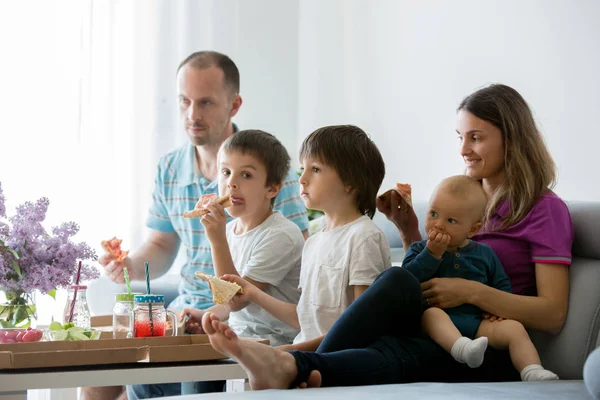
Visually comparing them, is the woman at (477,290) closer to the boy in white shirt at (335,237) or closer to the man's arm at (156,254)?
the boy in white shirt at (335,237)

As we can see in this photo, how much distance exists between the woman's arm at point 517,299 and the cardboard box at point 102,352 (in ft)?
1.96

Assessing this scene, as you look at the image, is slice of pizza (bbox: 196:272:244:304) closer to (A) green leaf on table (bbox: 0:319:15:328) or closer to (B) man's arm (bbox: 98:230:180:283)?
(A) green leaf on table (bbox: 0:319:15:328)

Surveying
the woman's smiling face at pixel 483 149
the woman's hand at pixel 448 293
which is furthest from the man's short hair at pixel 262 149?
the woman's hand at pixel 448 293

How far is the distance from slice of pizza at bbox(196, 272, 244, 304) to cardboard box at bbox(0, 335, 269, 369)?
0.25 meters

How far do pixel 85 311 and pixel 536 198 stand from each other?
1177mm

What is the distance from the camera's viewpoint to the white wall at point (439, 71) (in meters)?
2.45

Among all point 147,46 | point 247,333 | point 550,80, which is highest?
point 147,46

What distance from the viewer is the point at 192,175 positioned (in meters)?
2.85

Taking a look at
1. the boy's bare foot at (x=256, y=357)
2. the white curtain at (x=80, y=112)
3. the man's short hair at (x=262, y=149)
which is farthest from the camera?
the white curtain at (x=80, y=112)

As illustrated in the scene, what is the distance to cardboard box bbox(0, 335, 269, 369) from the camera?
1.47 metres

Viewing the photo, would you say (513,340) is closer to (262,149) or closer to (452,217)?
(452,217)

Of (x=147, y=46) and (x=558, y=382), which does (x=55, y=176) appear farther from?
(x=558, y=382)

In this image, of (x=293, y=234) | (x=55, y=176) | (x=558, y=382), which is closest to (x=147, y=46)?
(x=55, y=176)

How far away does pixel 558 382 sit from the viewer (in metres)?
1.58
